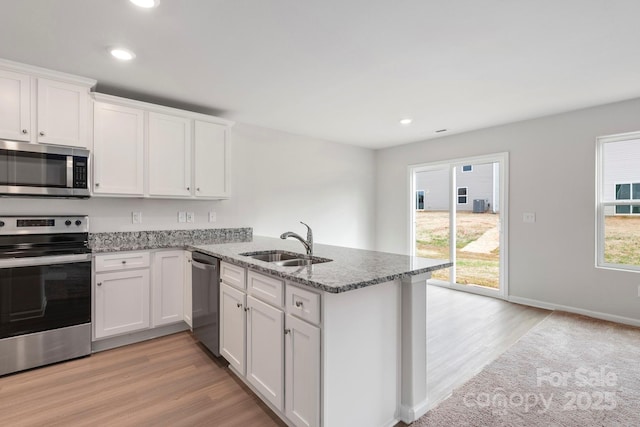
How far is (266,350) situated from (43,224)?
234cm

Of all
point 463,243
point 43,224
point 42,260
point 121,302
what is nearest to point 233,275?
point 121,302

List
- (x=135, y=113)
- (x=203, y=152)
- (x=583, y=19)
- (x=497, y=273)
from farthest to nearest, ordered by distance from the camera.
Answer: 1. (x=497, y=273)
2. (x=203, y=152)
3. (x=135, y=113)
4. (x=583, y=19)

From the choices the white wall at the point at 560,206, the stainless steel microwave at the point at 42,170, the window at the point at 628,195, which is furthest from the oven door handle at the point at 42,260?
the window at the point at 628,195

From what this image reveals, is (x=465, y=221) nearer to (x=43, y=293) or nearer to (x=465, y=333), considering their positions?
(x=465, y=333)

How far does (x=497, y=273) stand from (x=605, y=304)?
3.94 ft

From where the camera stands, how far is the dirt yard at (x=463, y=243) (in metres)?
4.62

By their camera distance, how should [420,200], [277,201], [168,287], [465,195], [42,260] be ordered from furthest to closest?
1. [420,200]
2. [465,195]
3. [277,201]
4. [168,287]
5. [42,260]

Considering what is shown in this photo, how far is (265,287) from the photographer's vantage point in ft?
6.33

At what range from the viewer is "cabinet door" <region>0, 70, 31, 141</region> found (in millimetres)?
2410

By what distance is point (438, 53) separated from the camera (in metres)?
2.36

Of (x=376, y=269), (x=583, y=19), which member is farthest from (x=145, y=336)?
(x=583, y=19)

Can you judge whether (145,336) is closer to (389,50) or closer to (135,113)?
(135,113)

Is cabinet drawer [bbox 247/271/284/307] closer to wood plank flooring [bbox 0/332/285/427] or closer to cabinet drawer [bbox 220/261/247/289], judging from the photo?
cabinet drawer [bbox 220/261/247/289]

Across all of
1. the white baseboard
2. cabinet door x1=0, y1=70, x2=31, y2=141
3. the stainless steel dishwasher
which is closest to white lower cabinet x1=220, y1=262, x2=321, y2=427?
the stainless steel dishwasher
